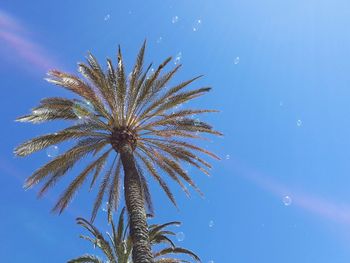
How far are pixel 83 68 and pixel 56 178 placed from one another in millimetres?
4086

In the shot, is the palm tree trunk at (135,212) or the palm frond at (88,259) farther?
the palm frond at (88,259)

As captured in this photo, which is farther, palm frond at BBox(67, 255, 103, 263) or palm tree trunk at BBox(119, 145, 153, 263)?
palm frond at BBox(67, 255, 103, 263)

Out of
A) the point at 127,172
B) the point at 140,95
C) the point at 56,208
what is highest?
the point at 140,95

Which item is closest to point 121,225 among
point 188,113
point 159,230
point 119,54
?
point 159,230

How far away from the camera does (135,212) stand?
1525cm

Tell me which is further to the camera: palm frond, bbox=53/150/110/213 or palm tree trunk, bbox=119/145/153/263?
palm frond, bbox=53/150/110/213

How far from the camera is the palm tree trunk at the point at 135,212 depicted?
13898 millimetres

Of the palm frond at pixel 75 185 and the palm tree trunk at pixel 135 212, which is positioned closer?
the palm tree trunk at pixel 135 212

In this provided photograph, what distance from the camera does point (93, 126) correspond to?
16750 mm

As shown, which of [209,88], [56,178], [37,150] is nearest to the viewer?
[37,150]

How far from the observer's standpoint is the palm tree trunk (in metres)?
13.9

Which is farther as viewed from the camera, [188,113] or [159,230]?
[159,230]

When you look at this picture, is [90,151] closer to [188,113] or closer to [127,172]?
[127,172]

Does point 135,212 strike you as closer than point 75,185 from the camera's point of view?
Yes
